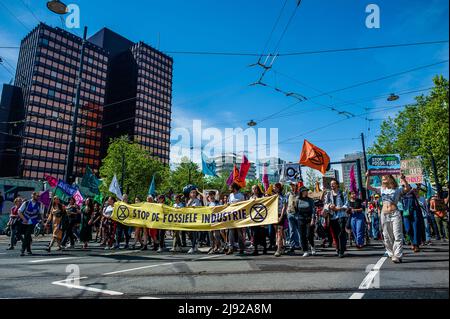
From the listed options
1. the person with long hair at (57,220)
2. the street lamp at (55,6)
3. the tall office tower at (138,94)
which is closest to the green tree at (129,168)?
the street lamp at (55,6)

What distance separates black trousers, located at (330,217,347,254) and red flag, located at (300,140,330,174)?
3.91 meters

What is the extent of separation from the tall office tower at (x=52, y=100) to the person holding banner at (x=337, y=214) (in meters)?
81.1

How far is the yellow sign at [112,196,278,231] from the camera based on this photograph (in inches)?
332

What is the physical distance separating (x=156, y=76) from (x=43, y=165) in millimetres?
53562

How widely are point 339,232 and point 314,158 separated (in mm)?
4463

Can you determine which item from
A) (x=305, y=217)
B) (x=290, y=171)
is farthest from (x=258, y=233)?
(x=290, y=171)

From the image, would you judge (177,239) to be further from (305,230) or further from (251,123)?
(251,123)

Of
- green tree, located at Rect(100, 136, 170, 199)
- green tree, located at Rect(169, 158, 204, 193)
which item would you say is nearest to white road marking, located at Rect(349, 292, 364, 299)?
green tree, located at Rect(100, 136, 170, 199)

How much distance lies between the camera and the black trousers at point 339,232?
7457 millimetres

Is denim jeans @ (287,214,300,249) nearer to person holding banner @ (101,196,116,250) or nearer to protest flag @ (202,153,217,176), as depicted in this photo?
person holding banner @ (101,196,116,250)

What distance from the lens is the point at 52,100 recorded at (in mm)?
89500

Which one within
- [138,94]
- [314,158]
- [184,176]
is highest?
[138,94]
